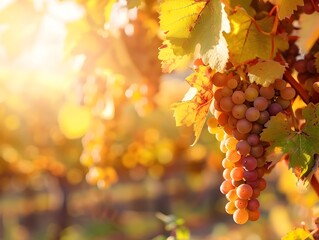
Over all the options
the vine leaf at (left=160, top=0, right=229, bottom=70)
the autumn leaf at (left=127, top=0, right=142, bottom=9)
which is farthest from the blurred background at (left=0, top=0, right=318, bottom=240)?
the vine leaf at (left=160, top=0, right=229, bottom=70)

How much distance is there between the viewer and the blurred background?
1483 millimetres

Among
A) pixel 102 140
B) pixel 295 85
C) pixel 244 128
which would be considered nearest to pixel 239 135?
pixel 244 128

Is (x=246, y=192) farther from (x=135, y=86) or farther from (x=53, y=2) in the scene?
(x=53, y=2)

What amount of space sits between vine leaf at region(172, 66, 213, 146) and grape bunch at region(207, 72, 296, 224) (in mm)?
12

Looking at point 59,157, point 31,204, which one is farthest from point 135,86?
point 31,204

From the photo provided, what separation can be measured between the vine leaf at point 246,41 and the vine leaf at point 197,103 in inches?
2.1

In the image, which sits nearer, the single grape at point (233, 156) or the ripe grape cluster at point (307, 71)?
the single grape at point (233, 156)

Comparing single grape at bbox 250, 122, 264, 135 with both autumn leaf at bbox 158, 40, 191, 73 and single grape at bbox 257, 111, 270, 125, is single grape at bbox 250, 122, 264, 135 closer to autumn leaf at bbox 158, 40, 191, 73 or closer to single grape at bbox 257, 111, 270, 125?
single grape at bbox 257, 111, 270, 125

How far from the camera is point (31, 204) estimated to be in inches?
559

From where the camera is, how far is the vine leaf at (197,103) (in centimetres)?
87

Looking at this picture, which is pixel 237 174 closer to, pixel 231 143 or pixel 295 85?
pixel 231 143

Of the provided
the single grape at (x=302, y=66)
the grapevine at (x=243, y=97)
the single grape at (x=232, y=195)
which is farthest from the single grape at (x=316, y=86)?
the single grape at (x=232, y=195)

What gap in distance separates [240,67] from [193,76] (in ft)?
0.25

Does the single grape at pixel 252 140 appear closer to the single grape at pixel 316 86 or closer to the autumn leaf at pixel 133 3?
the single grape at pixel 316 86
